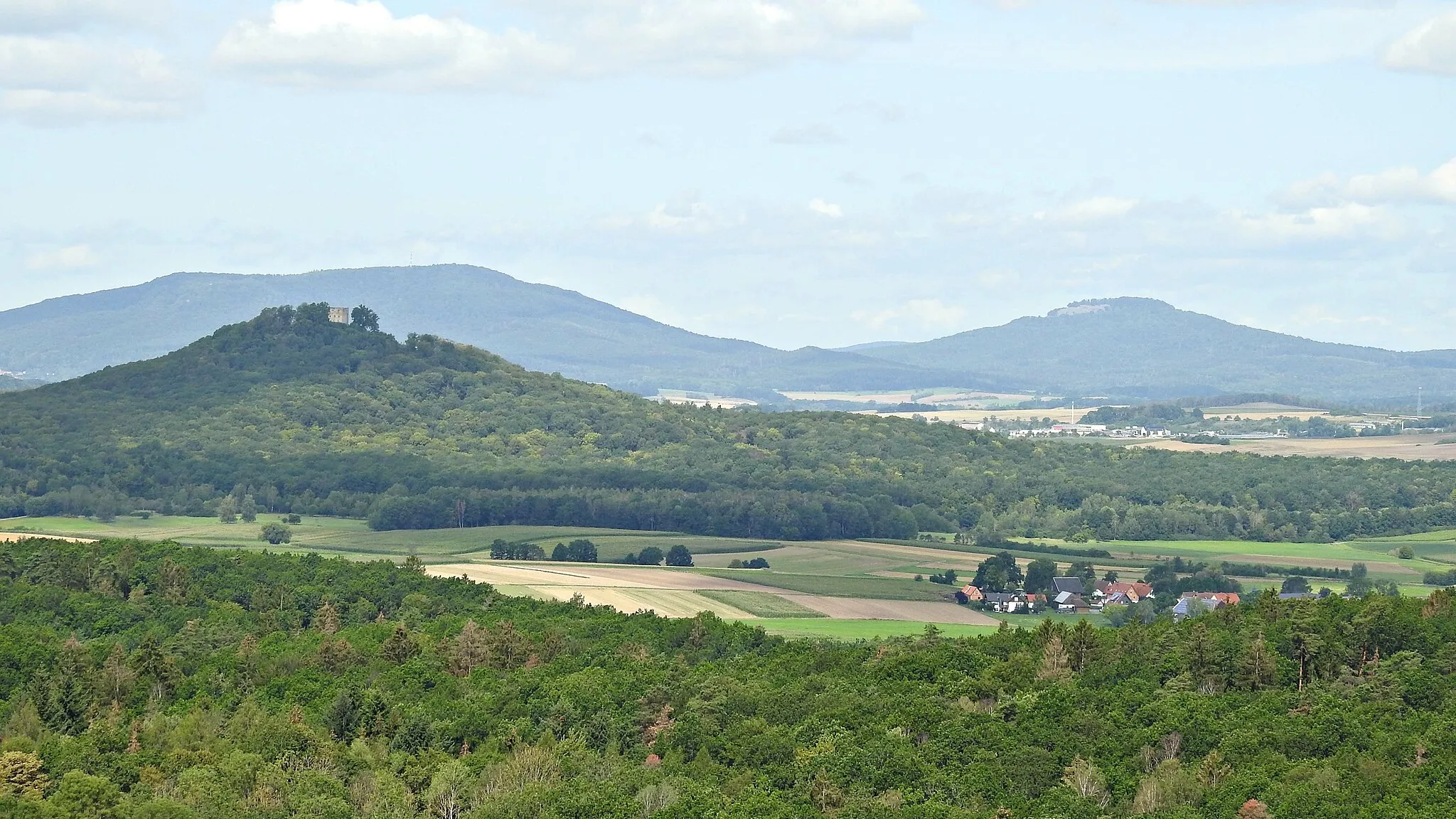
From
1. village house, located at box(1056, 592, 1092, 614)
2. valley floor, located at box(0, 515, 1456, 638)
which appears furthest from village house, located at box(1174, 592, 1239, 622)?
village house, located at box(1056, 592, 1092, 614)

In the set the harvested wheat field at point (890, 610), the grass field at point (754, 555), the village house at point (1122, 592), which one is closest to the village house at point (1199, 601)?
the village house at point (1122, 592)

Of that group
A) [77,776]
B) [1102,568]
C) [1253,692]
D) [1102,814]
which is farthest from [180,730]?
[1102,568]

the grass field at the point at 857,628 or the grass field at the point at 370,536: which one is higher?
the grass field at the point at 370,536

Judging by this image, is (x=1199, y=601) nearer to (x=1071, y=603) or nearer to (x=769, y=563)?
(x=1071, y=603)

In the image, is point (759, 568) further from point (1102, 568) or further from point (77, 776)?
point (77, 776)

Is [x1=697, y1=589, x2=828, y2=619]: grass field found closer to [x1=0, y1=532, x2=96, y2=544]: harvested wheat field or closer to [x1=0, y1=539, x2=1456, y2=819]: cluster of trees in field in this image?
[x1=0, y1=539, x2=1456, y2=819]: cluster of trees in field

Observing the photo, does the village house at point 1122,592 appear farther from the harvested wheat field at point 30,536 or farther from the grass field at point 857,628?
the harvested wheat field at point 30,536
